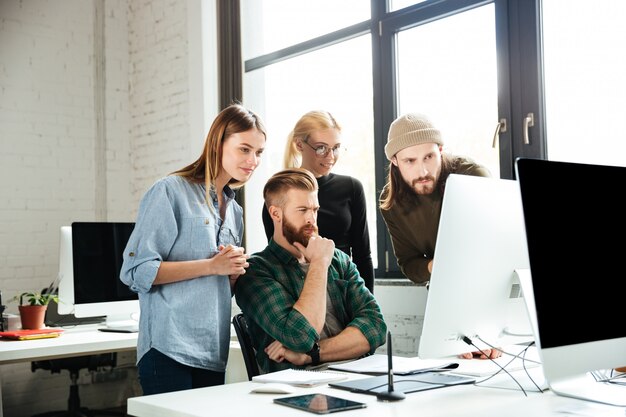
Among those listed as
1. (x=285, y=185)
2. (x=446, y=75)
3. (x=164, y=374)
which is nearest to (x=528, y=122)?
(x=446, y=75)

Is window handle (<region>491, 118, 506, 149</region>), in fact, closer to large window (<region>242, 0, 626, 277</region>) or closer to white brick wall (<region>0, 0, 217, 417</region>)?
large window (<region>242, 0, 626, 277</region>)

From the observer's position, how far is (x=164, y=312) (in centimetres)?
223

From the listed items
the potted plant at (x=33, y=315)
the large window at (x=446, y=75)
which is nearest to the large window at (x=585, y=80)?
the large window at (x=446, y=75)

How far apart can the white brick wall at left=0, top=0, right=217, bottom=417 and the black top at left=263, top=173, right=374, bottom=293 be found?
2096mm

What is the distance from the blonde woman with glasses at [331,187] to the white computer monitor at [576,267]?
149 cm

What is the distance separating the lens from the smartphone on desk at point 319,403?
4.64 feet

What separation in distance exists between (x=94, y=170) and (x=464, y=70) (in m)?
3.16

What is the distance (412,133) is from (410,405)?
1403 mm

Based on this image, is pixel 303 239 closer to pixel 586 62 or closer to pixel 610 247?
pixel 610 247

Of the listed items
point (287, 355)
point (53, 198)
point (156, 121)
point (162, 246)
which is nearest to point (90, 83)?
point (156, 121)

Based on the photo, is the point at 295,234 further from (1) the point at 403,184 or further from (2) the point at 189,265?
(1) the point at 403,184

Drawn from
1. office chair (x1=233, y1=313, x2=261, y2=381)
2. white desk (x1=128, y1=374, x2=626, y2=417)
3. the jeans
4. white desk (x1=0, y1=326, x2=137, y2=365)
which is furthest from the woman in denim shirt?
white desk (x1=0, y1=326, x2=137, y2=365)

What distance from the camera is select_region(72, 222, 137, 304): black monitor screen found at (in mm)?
3430

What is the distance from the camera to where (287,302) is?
7.04 ft
